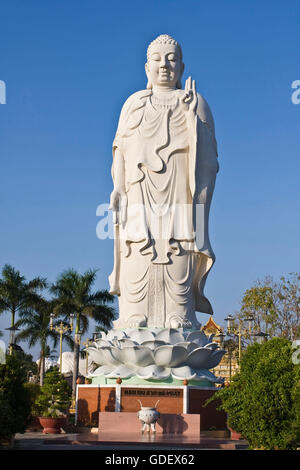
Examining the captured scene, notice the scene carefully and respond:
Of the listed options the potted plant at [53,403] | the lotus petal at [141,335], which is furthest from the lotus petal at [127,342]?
the potted plant at [53,403]

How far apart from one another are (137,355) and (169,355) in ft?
2.34

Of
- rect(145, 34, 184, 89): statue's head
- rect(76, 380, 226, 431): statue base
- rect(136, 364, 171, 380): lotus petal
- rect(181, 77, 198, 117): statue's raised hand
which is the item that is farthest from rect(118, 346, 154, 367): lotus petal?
rect(145, 34, 184, 89): statue's head

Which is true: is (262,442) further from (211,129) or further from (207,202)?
(211,129)

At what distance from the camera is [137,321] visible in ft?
52.6

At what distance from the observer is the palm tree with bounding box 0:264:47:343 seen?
29.9 metres

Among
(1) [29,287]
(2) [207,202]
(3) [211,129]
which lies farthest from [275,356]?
(1) [29,287]

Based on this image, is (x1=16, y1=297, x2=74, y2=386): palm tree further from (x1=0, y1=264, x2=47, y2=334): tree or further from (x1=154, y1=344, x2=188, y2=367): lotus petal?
(x1=154, y1=344, x2=188, y2=367): lotus petal

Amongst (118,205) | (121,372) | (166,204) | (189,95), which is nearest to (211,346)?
(121,372)

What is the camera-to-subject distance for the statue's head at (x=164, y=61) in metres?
17.6

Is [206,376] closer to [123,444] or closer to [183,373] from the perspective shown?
[183,373]

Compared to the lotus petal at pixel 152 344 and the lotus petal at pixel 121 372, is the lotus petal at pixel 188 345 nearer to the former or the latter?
the lotus petal at pixel 152 344

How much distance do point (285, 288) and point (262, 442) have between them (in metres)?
20.5

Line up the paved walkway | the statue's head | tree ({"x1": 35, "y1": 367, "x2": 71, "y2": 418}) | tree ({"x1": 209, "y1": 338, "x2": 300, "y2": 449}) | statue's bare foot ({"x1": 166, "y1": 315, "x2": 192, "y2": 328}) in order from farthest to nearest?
the statue's head, statue's bare foot ({"x1": 166, "y1": 315, "x2": 192, "y2": 328}), tree ({"x1": 35, "y1": 367, "x2": 71, "y2": 418}), the paved walkway, tree ({"x1": 209, "y1": 338, "x2": 300, "y2": 449})

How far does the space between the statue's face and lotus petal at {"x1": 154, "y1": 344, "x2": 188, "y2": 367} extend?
694cm
